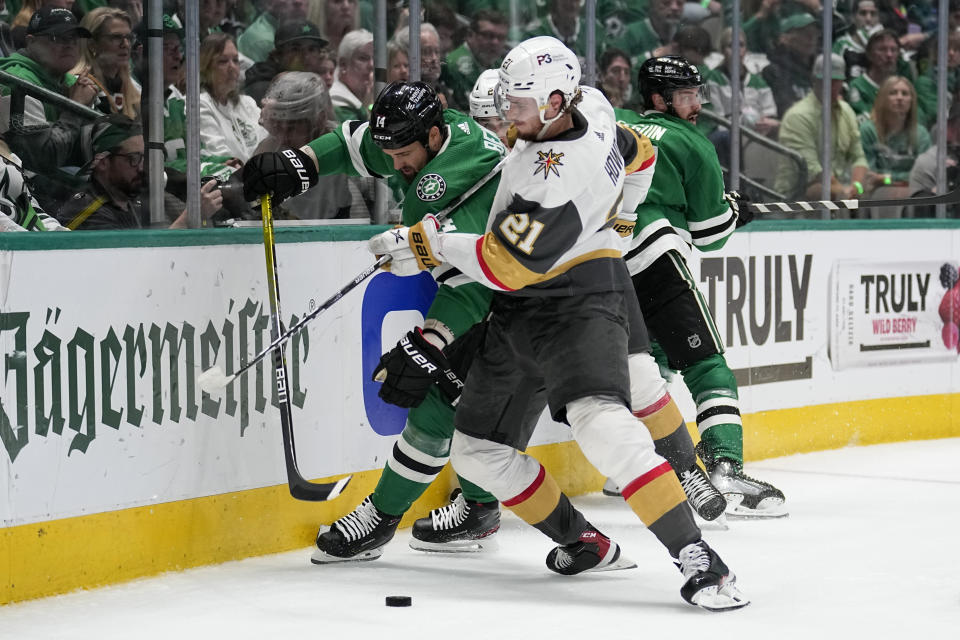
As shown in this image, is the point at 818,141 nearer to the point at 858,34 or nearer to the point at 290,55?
the point at 858,34

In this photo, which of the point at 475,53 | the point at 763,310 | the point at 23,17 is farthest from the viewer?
the point at 763,310

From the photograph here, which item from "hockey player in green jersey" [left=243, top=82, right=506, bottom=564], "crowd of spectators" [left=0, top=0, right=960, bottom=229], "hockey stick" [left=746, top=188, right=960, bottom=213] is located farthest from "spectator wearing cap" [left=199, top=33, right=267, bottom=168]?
"hockey stick" [left=746, top=188, right=960, bottom=213]

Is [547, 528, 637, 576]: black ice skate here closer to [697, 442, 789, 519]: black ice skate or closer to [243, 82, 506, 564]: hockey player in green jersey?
[243, 82, 506, 564]: hockey player in green jersey

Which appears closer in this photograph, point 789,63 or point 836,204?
point 836,204

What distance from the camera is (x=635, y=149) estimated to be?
3.60 m

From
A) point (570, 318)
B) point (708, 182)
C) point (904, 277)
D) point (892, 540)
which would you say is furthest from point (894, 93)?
point (570, 318)

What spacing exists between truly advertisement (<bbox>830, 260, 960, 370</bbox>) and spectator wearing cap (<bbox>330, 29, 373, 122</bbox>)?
220cm

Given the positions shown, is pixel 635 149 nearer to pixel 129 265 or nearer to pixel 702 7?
pixel 129 265

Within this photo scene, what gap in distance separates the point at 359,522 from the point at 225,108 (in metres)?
1.22

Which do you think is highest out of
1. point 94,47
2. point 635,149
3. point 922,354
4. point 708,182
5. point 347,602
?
point 94,47

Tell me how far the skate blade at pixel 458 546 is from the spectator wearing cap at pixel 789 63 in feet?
8.88

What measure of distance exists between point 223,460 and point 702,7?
3004mm

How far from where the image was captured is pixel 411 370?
3514mm

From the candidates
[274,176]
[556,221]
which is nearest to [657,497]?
[556,221]
